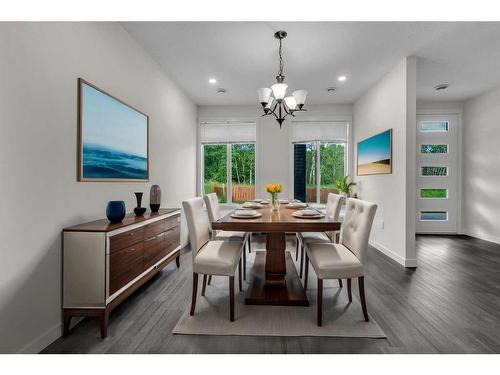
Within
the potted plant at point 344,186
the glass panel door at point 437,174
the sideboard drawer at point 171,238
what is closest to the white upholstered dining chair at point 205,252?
the sideboard drawer at point 171,238

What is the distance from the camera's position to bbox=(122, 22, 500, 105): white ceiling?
2598 millimetres

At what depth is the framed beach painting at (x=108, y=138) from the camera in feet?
6.56

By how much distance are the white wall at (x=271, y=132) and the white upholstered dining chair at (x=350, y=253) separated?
287cm

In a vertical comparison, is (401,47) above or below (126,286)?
above

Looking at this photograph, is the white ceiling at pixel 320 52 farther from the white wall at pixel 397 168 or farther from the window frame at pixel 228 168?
the window frame at pixel 228 168

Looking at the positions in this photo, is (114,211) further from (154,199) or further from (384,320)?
(384,320)

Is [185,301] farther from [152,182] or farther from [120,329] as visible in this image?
[152,182]

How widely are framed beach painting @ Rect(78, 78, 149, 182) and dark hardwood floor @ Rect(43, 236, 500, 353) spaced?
118cm

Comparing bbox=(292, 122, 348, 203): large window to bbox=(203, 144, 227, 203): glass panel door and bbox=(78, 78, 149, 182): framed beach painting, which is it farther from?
bbox=(78, 78, 149, 182): framed beach painting

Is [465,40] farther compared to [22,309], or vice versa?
[465,40]

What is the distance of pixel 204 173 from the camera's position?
17.6 ft

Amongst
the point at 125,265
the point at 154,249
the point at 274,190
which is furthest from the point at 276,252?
the point at 125,265
